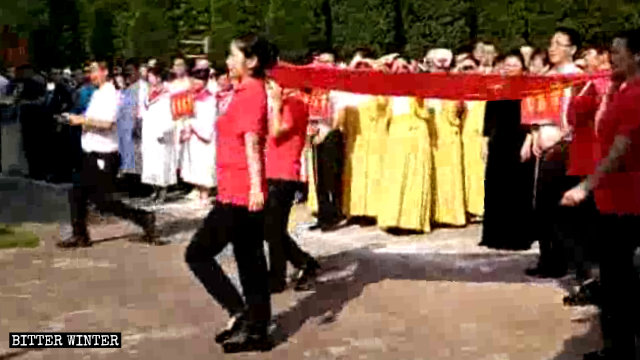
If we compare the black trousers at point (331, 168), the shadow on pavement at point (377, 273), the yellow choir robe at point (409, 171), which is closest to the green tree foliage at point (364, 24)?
the black trousers at point (331, 168)

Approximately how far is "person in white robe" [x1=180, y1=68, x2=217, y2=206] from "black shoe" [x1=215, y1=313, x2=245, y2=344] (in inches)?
320

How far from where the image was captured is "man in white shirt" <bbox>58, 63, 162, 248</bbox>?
38.1 feet

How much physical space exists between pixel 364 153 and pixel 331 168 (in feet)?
1.37

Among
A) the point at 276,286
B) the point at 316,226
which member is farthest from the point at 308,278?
the point at 316,226

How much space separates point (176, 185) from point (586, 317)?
31.2ft

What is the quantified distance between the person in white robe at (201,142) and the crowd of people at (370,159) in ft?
0.07

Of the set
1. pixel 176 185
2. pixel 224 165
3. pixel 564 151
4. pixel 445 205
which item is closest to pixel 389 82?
pixel 564 151

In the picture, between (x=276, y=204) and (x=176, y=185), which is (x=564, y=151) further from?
(x=176, y=185)

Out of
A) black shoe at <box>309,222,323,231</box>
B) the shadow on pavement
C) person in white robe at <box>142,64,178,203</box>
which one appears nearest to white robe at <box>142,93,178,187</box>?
person in white robe at <box>142,64,178,203</box>

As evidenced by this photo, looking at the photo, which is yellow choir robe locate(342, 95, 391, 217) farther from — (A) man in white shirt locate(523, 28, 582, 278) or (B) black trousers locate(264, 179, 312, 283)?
(B) black trousers locate(264, 179, 312, 283)

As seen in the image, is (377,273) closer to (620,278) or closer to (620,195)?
(620,278)

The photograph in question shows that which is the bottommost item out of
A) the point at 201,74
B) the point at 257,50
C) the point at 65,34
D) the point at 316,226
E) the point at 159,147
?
the point at 65,34

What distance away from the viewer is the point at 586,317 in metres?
8.76

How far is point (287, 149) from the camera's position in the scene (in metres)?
9.23
